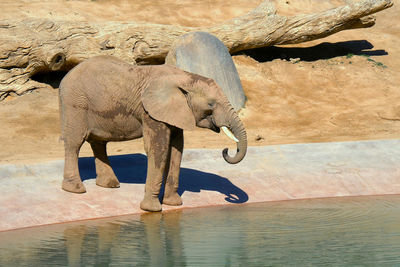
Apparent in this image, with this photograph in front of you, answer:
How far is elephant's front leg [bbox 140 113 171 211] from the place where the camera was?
40.2 ft

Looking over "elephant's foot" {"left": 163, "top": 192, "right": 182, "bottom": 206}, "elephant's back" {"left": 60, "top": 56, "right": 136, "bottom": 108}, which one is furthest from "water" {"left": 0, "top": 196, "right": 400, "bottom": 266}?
"elephant's back" {"left": 60, "top": 56, "right": 136, "bottom": 108}

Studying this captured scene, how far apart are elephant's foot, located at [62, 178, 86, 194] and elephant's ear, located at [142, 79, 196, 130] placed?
2.01 m

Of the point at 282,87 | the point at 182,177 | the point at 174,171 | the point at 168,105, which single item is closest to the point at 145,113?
the point at 168,105

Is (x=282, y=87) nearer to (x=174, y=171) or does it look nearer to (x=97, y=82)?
(x=174, y=171)

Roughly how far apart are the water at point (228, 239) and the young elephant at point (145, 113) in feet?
3.35

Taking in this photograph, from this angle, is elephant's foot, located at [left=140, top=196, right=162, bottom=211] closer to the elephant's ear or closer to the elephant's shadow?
the elephant's shadow

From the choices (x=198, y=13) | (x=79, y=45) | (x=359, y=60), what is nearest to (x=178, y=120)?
(x=79, y=45)

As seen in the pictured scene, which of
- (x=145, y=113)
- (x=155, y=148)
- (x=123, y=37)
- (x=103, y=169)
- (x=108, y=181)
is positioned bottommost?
(x=108, y=181)

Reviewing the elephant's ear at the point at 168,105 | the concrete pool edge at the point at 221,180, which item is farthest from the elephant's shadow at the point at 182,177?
Result: the elephant's ear at the point at 168,105

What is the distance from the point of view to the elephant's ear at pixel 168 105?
1213 cm

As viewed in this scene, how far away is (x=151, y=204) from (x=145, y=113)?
5.38 ft

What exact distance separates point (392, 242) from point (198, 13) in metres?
21.0

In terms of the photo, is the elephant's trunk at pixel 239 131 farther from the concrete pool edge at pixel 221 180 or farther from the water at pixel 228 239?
the concrete pool edge at pixel 221 180

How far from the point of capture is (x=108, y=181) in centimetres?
1341
